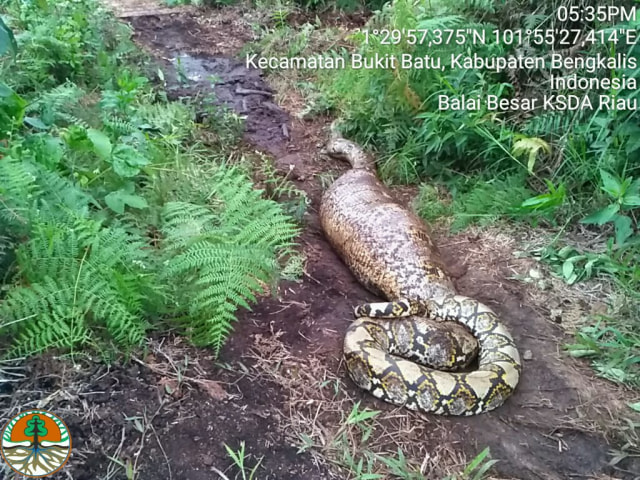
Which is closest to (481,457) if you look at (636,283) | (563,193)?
(636,283)

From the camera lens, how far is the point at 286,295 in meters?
3.97

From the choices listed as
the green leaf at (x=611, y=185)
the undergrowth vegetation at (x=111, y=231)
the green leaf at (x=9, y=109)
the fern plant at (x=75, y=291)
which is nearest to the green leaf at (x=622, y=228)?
the green leaf at (x=611, y=185)

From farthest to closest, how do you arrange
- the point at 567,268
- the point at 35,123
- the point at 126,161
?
the point at 567,268 < the point at 35,123 < the point at 126,161

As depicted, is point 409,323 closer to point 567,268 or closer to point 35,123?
point 567,268

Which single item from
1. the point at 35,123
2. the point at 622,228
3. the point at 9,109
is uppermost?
the point at 9,109

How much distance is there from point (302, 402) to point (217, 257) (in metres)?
0.96

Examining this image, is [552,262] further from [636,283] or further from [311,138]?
[311,138]

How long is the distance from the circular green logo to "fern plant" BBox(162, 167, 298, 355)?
0.88 meters

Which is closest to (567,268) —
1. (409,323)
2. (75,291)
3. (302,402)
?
(409,323)

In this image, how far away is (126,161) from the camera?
366cm

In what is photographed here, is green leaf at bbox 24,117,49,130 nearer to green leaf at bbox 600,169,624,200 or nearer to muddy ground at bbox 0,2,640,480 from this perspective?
muddy ground at bbox 0,2,640,480

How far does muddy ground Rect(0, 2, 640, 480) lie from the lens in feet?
8.71

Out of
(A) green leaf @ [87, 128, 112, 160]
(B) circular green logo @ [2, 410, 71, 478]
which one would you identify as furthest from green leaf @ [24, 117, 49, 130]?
(B) circular green logo @ [2, 410, 71, 478]

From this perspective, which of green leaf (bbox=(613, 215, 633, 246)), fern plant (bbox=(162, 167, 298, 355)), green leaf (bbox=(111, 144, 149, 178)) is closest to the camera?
fern plant (bbox=(162, 167, 298, 355))
